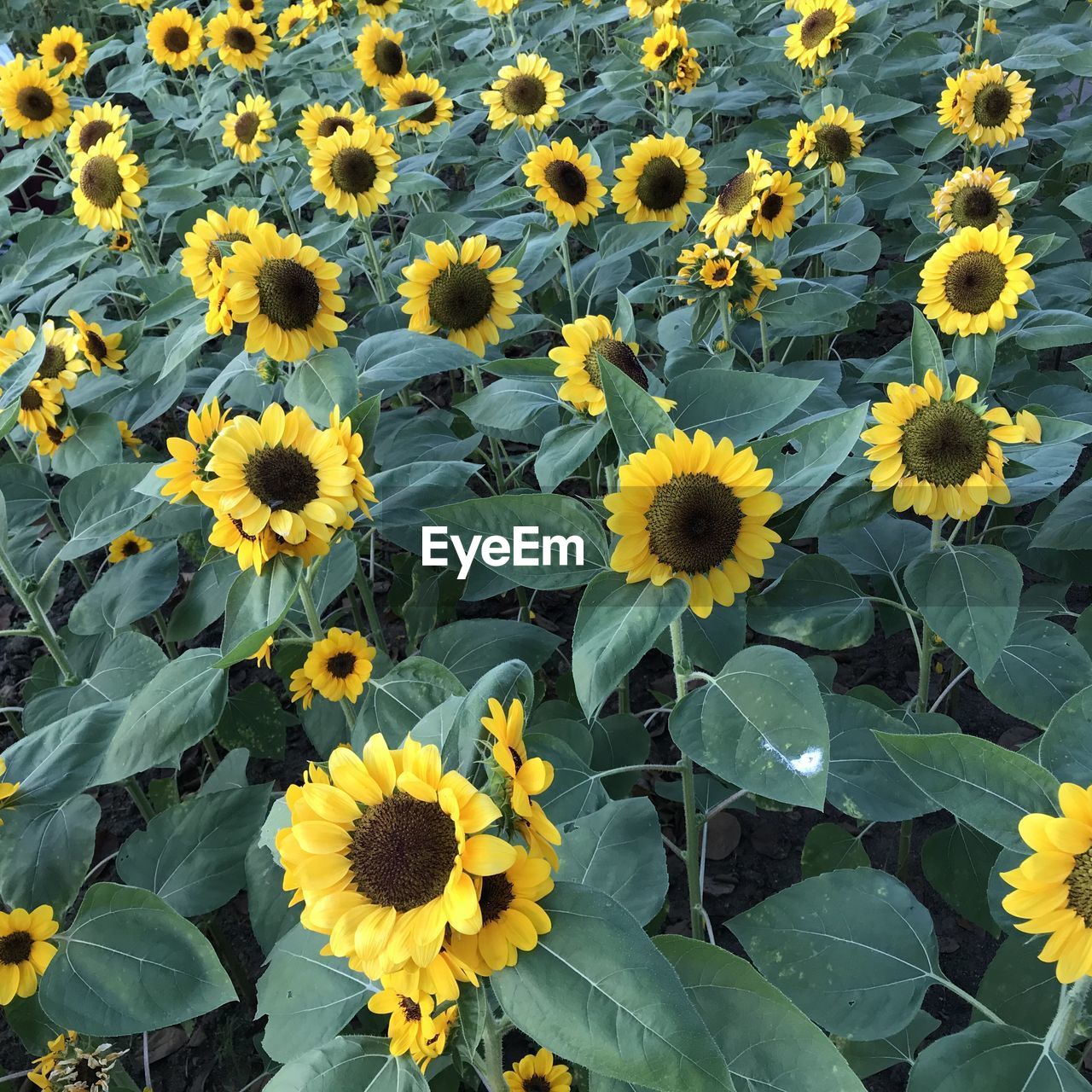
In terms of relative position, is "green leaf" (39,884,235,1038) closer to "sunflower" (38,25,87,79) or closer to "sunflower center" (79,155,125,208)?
"sunflower center" (79,155,125,208)

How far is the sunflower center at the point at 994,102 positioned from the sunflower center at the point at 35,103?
3760 millimetres

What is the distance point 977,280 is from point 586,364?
3.11 ft

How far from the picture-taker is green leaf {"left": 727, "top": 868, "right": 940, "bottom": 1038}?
4.37 ft

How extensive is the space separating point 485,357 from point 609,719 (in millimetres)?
1196

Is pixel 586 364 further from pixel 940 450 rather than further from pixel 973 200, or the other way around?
pixel 973 200

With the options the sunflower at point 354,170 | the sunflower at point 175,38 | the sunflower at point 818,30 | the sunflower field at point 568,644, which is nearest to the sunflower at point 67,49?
the sunflower at point 175,38

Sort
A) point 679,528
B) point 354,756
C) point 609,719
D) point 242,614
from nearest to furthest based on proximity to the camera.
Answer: point 354,756, point 679,528, point 242,614, point 609,719

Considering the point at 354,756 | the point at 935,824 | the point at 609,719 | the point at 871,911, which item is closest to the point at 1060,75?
the point at 935,824

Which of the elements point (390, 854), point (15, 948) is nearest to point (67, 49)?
point (15, 948)

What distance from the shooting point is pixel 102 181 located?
3.29 m

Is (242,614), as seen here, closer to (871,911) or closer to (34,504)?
(871,911)

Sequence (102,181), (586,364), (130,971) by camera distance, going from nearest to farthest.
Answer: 1. (130,971)
2. (586,364)
3. (102,181)

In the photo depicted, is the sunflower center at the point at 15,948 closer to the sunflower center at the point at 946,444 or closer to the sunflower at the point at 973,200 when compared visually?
the sunflower center at the point at 946,444

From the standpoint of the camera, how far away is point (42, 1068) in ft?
5.60
